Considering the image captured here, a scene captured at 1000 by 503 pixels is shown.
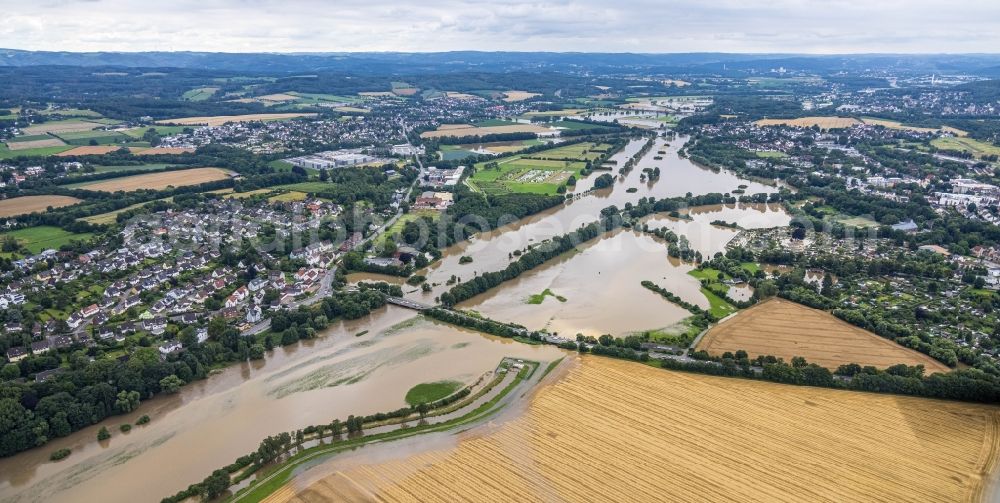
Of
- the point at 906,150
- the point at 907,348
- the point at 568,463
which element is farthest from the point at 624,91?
the point at 568,463

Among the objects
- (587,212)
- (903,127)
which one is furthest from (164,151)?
(903,127)

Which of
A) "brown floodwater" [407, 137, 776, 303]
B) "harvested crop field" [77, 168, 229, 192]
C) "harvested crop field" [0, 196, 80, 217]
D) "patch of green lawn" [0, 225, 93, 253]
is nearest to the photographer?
"brown floodwater" [407, 137, 776, 303]

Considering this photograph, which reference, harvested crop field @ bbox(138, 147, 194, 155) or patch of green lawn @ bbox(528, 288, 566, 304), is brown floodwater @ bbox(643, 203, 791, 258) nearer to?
patch of green lawn @ bbox(528, 288, 566, 304)

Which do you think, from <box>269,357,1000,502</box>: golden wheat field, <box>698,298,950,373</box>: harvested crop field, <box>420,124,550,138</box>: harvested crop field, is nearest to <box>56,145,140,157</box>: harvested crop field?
<box>420,124,550,138</box>: harvested crop field

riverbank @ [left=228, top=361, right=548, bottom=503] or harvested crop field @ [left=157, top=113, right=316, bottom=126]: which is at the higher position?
harvested crop field @ [left=157, top=113, right=316, bottom=126]

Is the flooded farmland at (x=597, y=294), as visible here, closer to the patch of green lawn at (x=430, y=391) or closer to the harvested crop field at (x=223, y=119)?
the patch of green lawn at (x=430, y=391)
